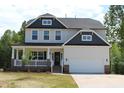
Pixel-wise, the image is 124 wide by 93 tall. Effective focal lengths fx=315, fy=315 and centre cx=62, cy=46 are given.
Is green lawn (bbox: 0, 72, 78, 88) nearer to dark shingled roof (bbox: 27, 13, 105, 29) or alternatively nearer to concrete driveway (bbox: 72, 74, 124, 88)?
concrete driveway (bbox: 72, 74, 124, 88)

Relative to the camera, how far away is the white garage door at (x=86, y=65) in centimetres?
3234

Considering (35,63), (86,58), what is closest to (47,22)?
(35,63)

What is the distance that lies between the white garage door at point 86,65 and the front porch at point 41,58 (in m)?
1.43

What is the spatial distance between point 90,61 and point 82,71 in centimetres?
131

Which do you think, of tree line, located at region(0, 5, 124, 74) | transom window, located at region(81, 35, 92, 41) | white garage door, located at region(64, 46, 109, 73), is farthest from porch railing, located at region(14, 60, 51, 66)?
tree line, located at region(0, 5, 124, 74)

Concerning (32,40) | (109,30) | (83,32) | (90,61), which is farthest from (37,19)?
(109,30)

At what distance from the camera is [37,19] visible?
1369 inches

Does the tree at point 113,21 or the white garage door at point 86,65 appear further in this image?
the tree at point 113,21

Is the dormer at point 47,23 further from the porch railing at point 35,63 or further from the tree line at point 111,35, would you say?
the tree line at point 111,35

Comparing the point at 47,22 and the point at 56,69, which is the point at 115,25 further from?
the point at 56,69

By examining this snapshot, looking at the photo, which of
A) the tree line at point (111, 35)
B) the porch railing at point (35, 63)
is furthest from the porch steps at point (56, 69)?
the tree line at point (111, 35)

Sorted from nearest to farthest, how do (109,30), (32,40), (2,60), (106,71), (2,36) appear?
(106,71) → (32,40) → (2,60) → (109,30) → (2,36)

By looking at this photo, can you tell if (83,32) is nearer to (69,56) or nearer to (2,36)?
(69,56)

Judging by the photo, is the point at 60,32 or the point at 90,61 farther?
the point at 60,32
